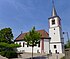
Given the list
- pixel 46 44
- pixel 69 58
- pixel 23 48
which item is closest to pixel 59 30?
pixel 46 44

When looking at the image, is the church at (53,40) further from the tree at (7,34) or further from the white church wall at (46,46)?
the tree at (7,34)

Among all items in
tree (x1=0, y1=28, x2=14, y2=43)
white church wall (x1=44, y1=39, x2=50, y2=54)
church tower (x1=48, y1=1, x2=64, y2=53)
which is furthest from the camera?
tree (x1=0, y1=28, x2=14, y2=43)

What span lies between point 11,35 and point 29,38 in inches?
994

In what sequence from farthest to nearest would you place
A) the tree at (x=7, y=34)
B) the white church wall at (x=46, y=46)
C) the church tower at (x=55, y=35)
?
the tree at (x=7, y=34) < the white church wall at (x=46, y=46) < the church tower at (x=55, y=35)

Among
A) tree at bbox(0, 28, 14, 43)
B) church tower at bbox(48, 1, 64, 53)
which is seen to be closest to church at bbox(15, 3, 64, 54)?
church tower at bbox(48, 1, 64, 53)

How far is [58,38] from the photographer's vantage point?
45.9 m

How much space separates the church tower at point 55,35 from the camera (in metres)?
45.7

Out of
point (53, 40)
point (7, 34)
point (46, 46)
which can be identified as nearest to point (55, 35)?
point (53, 40)

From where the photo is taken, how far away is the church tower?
45.7 metres

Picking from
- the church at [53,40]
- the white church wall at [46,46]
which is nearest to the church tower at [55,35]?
the church at [53,40]

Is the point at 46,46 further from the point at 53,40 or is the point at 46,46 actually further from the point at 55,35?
the point at 55,35

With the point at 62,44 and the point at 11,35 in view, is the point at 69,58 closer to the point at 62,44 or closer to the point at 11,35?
the point at 62,44

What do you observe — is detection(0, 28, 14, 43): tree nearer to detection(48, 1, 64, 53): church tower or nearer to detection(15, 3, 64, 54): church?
detection(15, 3, 64, 54): church

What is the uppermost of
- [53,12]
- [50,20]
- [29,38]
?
[53,12]
